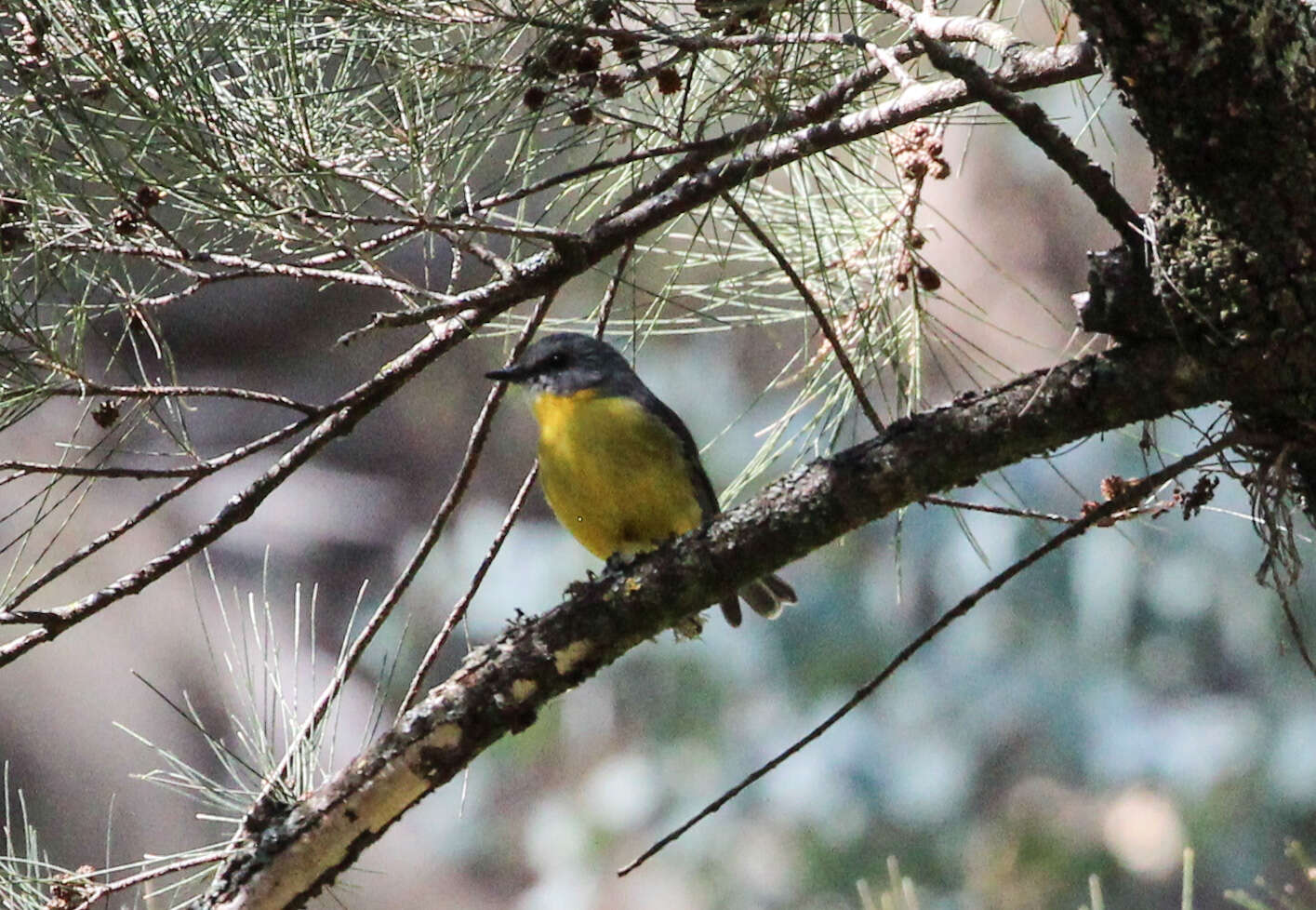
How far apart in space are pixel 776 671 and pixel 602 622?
4.59m

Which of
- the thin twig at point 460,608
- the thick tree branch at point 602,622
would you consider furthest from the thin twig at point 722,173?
the thin twig at point 460,608

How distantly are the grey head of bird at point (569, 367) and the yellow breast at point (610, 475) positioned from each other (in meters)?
0.03

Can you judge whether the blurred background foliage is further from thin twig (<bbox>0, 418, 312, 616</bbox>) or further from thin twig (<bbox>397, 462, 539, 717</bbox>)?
thin twig (<bbox>0, 418, 312, 616</bbox>)

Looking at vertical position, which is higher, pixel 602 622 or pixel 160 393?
pixel 160 393

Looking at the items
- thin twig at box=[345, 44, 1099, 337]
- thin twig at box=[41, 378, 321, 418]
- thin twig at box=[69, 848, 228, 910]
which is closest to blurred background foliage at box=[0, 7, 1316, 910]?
thin twig at box=[345, 44, 1099, 337]

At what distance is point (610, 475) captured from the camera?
2.95 metres

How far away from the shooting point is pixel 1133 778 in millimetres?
5625

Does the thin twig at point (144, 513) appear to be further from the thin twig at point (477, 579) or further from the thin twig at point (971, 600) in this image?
the thin twig at point (971, 600)

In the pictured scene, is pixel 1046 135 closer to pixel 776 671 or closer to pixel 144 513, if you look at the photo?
pixel 144 513

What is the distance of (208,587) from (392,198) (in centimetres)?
569

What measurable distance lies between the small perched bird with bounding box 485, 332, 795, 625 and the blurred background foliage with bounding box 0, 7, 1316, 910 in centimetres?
213

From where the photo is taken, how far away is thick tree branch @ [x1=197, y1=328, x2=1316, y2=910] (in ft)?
5.47

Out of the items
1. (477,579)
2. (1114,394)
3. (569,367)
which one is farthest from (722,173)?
(569,367)

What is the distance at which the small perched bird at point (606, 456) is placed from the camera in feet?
9.71
